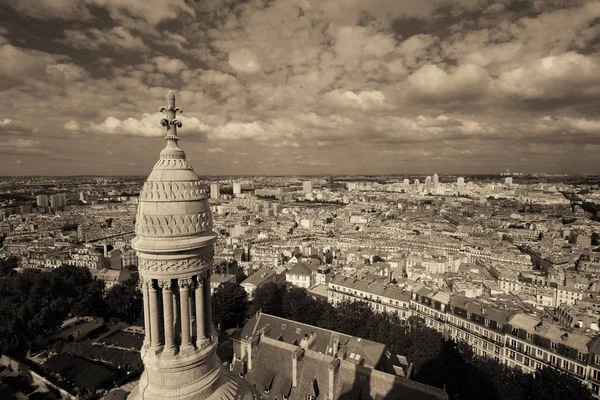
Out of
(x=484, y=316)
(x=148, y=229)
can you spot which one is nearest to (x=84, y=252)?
(x=484, y=316)

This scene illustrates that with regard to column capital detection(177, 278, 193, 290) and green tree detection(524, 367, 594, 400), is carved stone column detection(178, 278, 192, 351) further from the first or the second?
green tree detection(524, 367, 594, 400)

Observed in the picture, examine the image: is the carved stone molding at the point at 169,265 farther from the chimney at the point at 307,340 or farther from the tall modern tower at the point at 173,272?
the chimney at the point at 307,340

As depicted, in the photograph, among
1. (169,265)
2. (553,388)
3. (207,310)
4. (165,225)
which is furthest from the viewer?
(553,388)

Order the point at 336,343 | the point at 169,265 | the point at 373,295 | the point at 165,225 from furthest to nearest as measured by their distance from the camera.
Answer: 1. the point at 373,295
2. the point at 336,343
3. the point at 169,265
4. the point at 165,225

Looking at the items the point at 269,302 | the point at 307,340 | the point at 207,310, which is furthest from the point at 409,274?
the point at 207,310

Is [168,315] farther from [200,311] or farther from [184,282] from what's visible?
[184,282]

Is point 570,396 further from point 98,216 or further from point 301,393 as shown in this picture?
point 98,216
